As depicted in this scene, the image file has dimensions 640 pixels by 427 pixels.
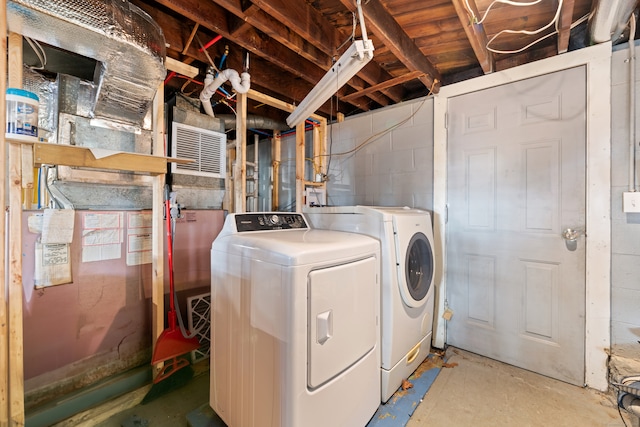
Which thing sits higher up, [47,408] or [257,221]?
[257,221]

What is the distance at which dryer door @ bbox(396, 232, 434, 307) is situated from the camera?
171 centimetres

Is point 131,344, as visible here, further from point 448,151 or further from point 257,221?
point 448,151

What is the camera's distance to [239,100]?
86.9 inches

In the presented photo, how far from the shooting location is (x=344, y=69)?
1474 millimetres

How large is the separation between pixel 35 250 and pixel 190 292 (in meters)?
1.03

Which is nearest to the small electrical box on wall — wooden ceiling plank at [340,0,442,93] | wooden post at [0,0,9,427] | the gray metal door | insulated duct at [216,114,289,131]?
the gray metal door

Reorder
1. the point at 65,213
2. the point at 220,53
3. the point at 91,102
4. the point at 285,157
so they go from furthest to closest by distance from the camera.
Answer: the point at 285,157 → the point at 220,53 → the point at 91,102 → the point at 65,213

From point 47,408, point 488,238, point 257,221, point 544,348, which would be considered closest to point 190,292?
point 47,408

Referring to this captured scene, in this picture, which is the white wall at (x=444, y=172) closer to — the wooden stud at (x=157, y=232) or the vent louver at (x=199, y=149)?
the vent louver at (x=199, y=149)

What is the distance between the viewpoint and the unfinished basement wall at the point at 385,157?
2484 millimetres

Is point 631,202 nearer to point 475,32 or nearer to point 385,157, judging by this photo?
point 475,32


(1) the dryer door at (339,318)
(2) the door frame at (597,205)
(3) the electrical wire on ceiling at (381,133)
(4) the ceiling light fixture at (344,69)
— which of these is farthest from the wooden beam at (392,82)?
(1) the dryer door at (339,318)

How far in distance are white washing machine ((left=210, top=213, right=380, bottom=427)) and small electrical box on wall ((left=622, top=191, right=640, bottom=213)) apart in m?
1.61

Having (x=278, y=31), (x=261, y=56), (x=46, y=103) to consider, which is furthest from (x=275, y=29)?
(x=46, y=103)
